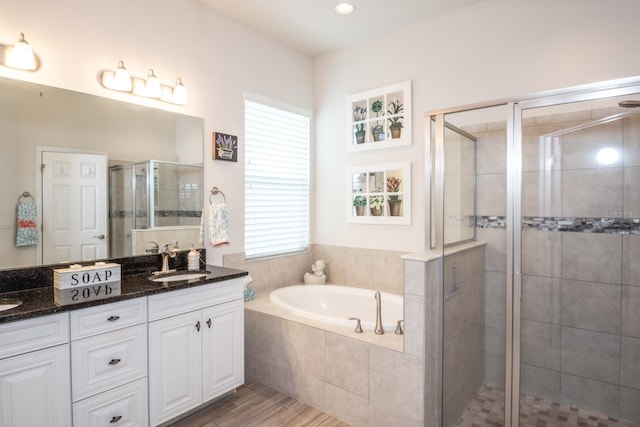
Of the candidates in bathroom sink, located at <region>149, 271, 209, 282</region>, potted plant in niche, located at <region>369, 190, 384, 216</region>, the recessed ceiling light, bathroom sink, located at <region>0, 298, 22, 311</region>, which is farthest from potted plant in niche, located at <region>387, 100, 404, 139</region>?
bathroom sink, located at <region>0, 298, 22, 311</region>

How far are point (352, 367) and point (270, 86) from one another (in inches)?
101

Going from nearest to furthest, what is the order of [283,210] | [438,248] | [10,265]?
[10,265]
[438,248]
[283,210]

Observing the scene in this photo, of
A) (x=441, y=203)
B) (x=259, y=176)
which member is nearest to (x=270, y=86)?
(x=259, y=176)

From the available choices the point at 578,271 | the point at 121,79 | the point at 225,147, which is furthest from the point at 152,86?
the point at 578,271

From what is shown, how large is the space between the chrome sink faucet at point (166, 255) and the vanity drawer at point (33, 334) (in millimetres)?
875

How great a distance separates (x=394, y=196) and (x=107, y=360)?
2.48m

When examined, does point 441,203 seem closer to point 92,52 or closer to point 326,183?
point 326,183

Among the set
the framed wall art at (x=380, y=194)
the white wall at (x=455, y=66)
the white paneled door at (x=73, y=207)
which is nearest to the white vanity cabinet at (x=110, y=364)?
the white paneled door at (x=73, y=207)

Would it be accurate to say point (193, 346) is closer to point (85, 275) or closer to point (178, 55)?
point (85, 275)

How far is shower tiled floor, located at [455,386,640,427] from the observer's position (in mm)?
2010

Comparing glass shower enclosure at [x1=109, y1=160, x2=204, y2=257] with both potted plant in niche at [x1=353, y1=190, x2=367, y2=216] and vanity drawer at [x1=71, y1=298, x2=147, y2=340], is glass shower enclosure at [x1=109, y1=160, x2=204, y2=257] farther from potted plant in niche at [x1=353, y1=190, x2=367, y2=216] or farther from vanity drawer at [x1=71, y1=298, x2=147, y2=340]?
potted plant in niche at [x1=353, y1=190, x2=367, y2=216]

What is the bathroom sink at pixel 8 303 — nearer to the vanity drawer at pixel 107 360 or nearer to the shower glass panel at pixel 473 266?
the vanity drawer at pixel 107 360

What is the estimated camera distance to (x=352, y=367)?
2.31 meters

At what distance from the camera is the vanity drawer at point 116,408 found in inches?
69.5
